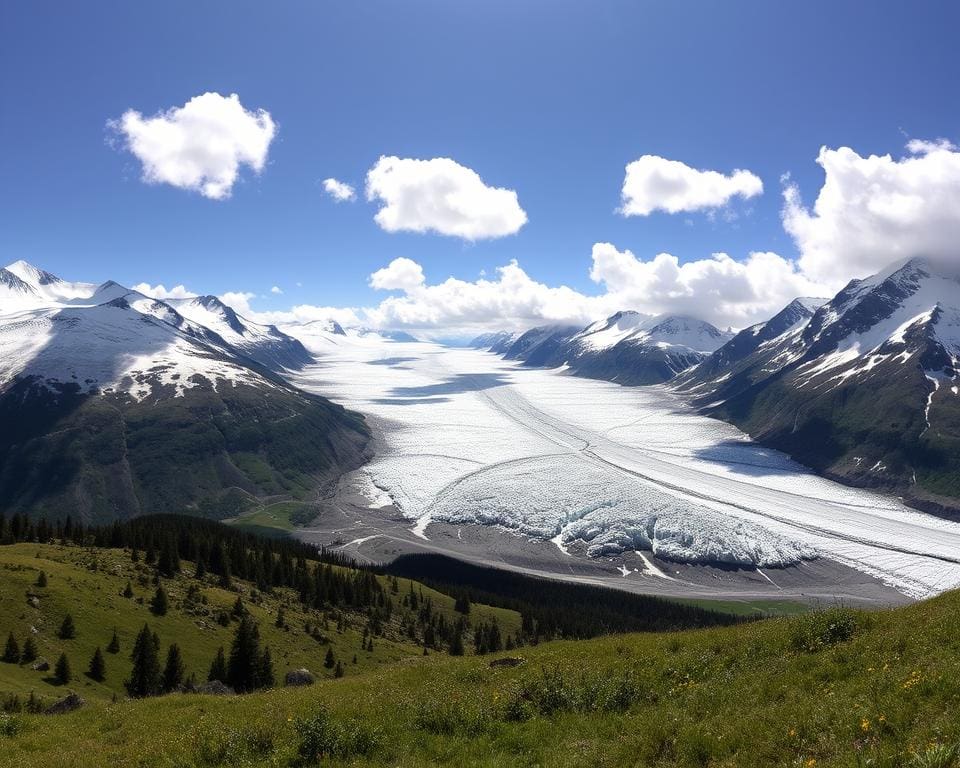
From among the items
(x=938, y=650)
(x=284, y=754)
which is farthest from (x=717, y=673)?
(x=284, y=754)

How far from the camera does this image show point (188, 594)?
68.9m

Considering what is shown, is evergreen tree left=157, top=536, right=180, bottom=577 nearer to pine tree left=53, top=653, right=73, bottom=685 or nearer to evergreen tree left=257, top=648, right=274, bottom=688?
evergreen tree left=257, top=648, right=274, bottom=688

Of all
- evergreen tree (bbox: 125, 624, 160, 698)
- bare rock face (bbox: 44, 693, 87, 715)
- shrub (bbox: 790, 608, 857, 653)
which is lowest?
evergreen tree (bbox: 125, 624, 160, 698)

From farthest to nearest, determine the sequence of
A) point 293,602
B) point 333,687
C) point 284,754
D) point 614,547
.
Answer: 1. point 614,547
2. point 293,602
3. point 333,687
4. point 284,754

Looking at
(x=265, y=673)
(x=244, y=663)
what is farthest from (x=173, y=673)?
(x=265, y=673)

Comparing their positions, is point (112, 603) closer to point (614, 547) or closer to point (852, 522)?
point (614, 547)

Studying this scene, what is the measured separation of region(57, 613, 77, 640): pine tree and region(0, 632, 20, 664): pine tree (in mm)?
6365

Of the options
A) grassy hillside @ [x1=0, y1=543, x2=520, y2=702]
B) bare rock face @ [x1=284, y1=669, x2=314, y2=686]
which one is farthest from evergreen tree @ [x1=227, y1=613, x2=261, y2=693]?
bare rock face @ [x1=284, y1=669, x2=314, y2=686]

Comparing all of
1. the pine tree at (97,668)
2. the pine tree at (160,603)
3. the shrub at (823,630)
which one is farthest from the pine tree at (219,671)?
the shrub at (823,630)

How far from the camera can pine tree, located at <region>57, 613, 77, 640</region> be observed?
46938mm

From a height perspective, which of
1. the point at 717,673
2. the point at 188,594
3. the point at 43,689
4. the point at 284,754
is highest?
the point at 717,673

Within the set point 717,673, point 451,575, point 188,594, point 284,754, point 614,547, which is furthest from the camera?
point 614,547

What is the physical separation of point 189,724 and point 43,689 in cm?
2498

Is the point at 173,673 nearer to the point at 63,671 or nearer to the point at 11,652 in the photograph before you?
the point at 63,671
